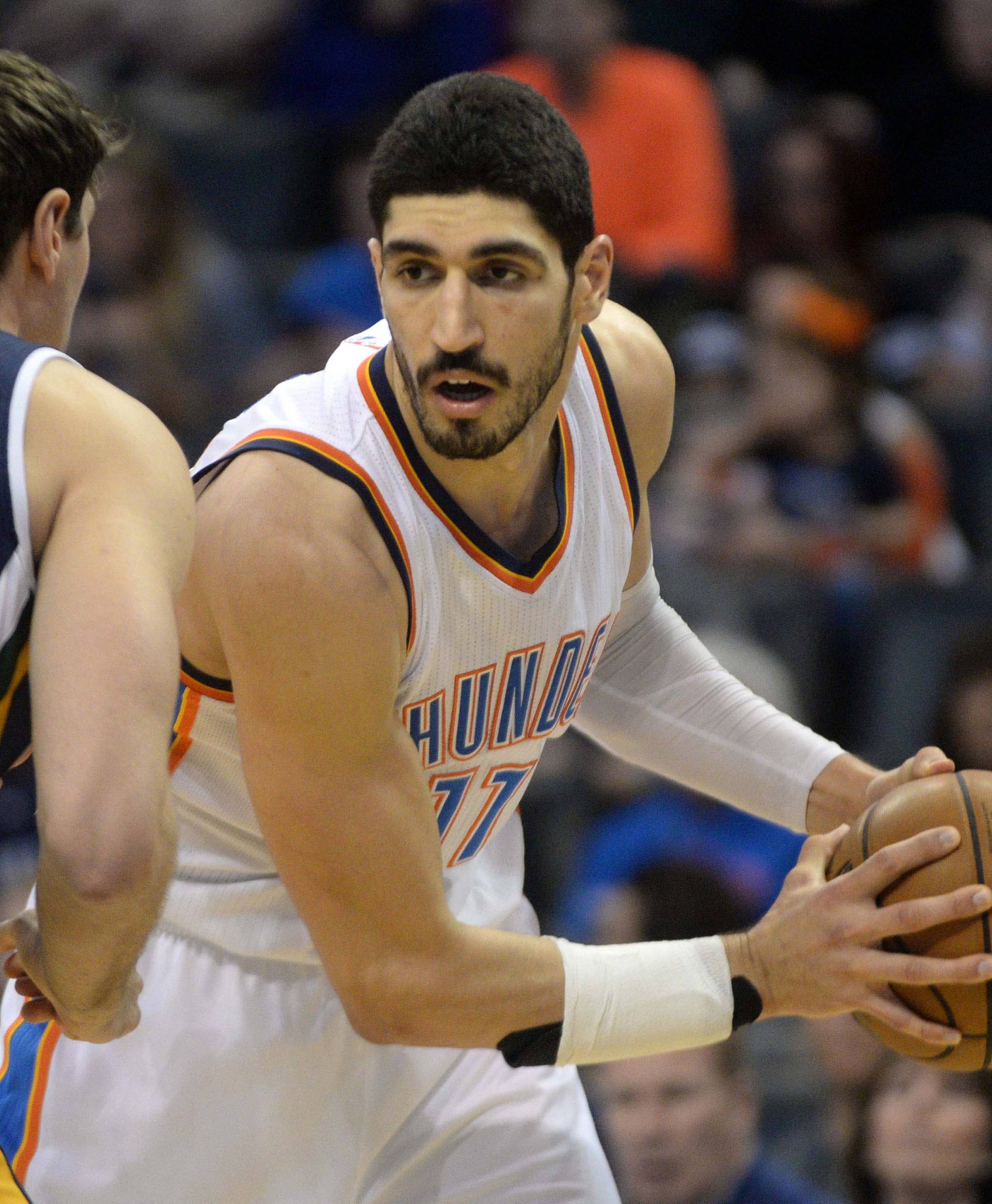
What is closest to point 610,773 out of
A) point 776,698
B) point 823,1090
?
point 776,698

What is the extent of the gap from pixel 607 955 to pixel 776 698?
2.73 meters

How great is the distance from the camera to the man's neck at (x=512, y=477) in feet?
9.86

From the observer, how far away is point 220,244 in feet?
25.5

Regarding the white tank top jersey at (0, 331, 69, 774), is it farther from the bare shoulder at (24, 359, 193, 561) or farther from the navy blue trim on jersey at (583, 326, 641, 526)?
the navy blue trim on jersey at (583, 326, 641, 526)

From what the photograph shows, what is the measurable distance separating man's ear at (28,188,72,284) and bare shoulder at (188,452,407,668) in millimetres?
458

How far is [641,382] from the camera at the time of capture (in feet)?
11.3

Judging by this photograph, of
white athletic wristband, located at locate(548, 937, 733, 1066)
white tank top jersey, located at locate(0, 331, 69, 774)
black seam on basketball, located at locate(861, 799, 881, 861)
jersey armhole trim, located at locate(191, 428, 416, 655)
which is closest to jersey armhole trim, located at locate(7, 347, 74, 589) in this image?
white tank top jersey, located at locate(0, 331, 69, 774)

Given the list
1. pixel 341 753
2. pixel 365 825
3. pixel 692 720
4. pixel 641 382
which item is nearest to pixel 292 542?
pixel 341 753

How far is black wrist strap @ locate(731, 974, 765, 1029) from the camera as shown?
297 cm

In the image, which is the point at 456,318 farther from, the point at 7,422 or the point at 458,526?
the point at 7,422

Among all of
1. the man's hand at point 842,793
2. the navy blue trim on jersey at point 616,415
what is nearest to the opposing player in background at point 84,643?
the navy blue trim on jersey at point 616,415

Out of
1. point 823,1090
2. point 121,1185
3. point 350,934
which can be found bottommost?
point 823,1090

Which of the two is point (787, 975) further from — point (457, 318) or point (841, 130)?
point (841, 130)

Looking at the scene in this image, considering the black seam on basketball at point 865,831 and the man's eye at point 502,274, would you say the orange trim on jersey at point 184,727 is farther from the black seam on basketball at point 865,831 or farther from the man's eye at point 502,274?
the black seam on basketball at point 865,831
